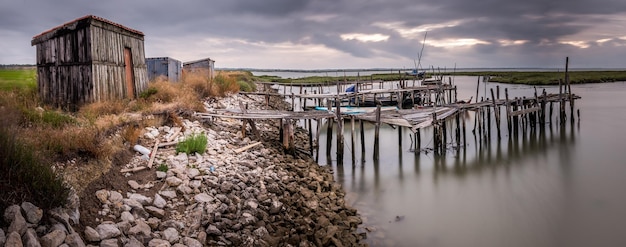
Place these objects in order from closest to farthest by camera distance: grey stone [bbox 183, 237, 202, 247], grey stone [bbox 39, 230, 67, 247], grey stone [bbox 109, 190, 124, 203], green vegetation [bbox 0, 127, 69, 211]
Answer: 1. grey stone [bbox 39, 230, 67, 247]
2. green vegetation [bbox 0, 127, 69, 211]
3. grey stone [bbox 183, 237, 202, 247]
4. grey stone [bbox 109, 190, 124, 203]

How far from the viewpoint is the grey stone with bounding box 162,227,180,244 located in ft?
23.4

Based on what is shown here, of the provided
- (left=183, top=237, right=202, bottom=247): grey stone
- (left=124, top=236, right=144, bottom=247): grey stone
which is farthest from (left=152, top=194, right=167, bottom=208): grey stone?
(left=124, top=236, right=144, bottom=247): grey stone

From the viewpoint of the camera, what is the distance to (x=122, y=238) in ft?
21.6

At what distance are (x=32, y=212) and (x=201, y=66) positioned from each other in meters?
25.7

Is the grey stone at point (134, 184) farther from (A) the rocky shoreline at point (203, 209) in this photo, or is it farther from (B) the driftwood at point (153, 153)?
(B) the driftwood at point (153, 153)

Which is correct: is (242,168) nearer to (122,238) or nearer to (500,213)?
(122,238)

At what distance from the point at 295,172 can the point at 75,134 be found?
648 centimetres

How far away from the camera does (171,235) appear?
7.21 m

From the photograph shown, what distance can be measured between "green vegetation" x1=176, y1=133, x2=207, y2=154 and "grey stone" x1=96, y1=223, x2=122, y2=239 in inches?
175

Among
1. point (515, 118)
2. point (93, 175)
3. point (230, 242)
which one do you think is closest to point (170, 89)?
point (93, 175)

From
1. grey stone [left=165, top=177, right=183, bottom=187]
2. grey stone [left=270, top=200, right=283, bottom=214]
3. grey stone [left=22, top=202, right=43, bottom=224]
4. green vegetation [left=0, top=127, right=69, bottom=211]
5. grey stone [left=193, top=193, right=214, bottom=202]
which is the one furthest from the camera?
grey stone [left=270, top=200, right=283, bottom=214]

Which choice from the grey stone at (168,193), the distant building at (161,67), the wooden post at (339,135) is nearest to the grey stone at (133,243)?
the grey stone at (168,193)

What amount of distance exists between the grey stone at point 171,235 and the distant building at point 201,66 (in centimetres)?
2345

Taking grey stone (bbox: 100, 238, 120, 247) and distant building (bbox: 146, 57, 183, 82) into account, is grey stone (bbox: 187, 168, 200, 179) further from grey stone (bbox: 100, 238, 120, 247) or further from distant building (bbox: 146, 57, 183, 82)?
distant building (bbox: 146, 57, 183, 82)
